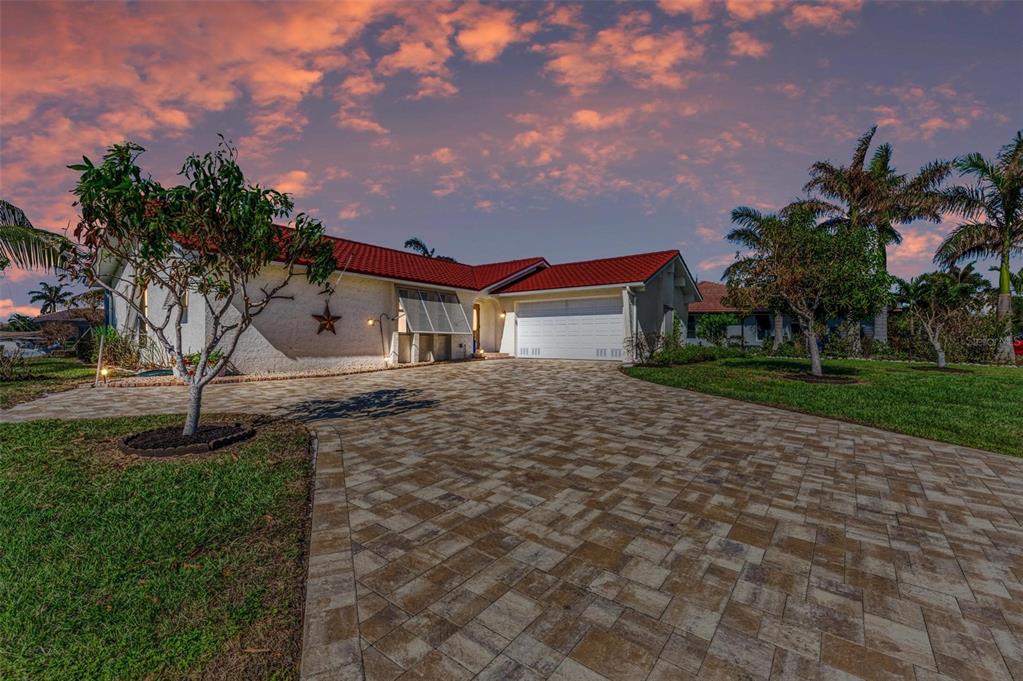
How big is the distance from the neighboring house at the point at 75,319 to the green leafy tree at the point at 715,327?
35.2 m

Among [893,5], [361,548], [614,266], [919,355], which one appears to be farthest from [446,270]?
[919,355]

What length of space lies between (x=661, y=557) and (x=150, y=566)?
3757 mm

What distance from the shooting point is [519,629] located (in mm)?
2316

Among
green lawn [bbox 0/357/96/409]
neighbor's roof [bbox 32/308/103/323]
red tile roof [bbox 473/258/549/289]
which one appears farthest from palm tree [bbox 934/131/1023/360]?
neighbor's roof [bbox 32/308/103/323]

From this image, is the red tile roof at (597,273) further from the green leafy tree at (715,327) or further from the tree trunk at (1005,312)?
the tree trunk at (1005,312)

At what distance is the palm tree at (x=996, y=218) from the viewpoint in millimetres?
18297

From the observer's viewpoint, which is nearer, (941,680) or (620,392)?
(941,680)

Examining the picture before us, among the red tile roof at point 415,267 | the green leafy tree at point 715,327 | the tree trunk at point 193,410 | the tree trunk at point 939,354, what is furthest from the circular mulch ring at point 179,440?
the green leafy tree at point 715,327

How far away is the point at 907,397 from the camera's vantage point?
9.59m

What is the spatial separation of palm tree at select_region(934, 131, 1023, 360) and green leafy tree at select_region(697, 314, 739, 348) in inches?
453

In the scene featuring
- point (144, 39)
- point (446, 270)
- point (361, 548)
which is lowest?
point (361, 548)

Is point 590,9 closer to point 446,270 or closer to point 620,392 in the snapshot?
point 620,392

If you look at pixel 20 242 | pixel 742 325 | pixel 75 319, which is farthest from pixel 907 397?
pixel 75 319

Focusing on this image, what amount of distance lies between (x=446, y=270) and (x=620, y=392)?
557 inches
